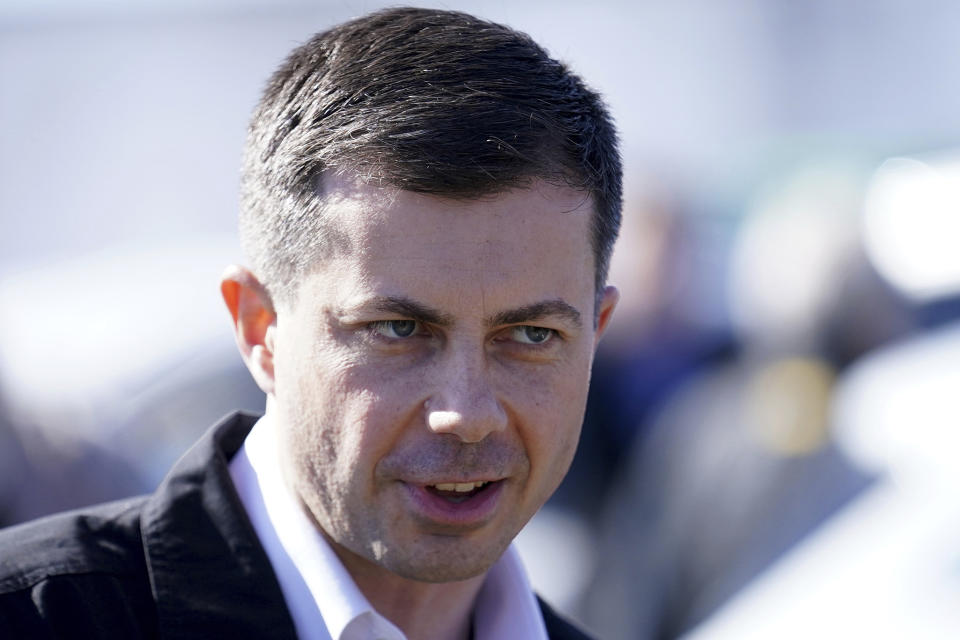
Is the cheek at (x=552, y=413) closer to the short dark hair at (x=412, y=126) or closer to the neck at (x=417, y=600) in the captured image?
the short dark hair at (x=412, y=126)

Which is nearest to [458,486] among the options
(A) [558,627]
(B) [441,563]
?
(B) [441,563]

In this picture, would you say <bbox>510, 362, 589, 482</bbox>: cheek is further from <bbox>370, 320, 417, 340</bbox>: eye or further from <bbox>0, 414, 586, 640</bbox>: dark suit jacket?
<bbox>0, 414, 586, 640</bbox>: dark suit jacket

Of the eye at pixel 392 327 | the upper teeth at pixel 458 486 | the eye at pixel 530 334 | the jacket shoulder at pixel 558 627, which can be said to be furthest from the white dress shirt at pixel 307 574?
the eye at pixel 530 334

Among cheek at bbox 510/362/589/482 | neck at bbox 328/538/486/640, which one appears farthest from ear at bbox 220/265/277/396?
cheek at bbox 510/362/589/482

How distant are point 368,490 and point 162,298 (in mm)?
5901

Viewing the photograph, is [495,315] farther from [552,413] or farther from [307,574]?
[307,574]

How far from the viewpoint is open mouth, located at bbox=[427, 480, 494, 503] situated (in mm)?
2082

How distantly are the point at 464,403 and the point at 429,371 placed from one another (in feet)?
0.27

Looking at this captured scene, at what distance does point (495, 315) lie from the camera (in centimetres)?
207

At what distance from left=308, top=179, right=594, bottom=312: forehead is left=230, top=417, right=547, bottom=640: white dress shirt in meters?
0.39

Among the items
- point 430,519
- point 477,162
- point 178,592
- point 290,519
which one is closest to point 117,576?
point 178,592

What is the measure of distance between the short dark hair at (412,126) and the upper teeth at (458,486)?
1.29 ft

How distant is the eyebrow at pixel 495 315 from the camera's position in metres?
2.03

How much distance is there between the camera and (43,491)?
14.6ft
